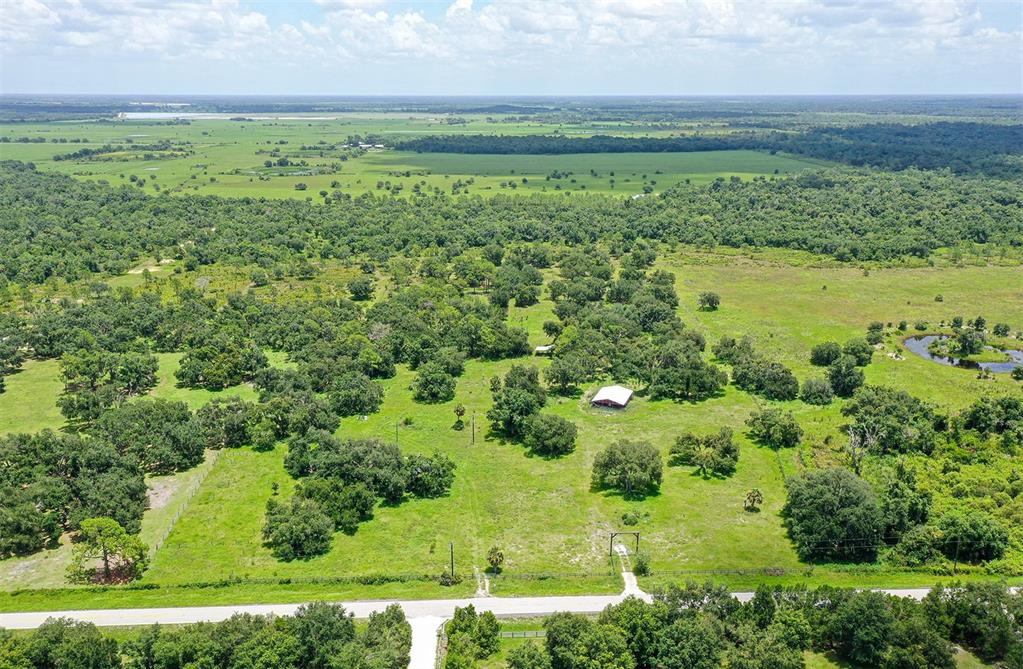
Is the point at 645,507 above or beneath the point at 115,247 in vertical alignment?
beneath

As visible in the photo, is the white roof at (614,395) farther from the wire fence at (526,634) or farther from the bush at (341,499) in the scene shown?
the wire fence at (526,634)

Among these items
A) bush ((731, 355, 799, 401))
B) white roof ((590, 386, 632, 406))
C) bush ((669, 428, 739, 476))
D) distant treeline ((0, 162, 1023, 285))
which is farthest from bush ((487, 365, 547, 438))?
distant treeline ((0, 162, 1023, 285))

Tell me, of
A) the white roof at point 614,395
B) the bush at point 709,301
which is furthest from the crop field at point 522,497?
the bush at point 709,301

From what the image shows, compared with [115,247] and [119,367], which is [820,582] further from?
[115,247]

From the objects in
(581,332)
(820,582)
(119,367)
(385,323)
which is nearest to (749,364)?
(581,332)

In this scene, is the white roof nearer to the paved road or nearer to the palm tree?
the palm tree

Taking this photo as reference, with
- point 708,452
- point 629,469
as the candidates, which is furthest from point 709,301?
point 629,469
